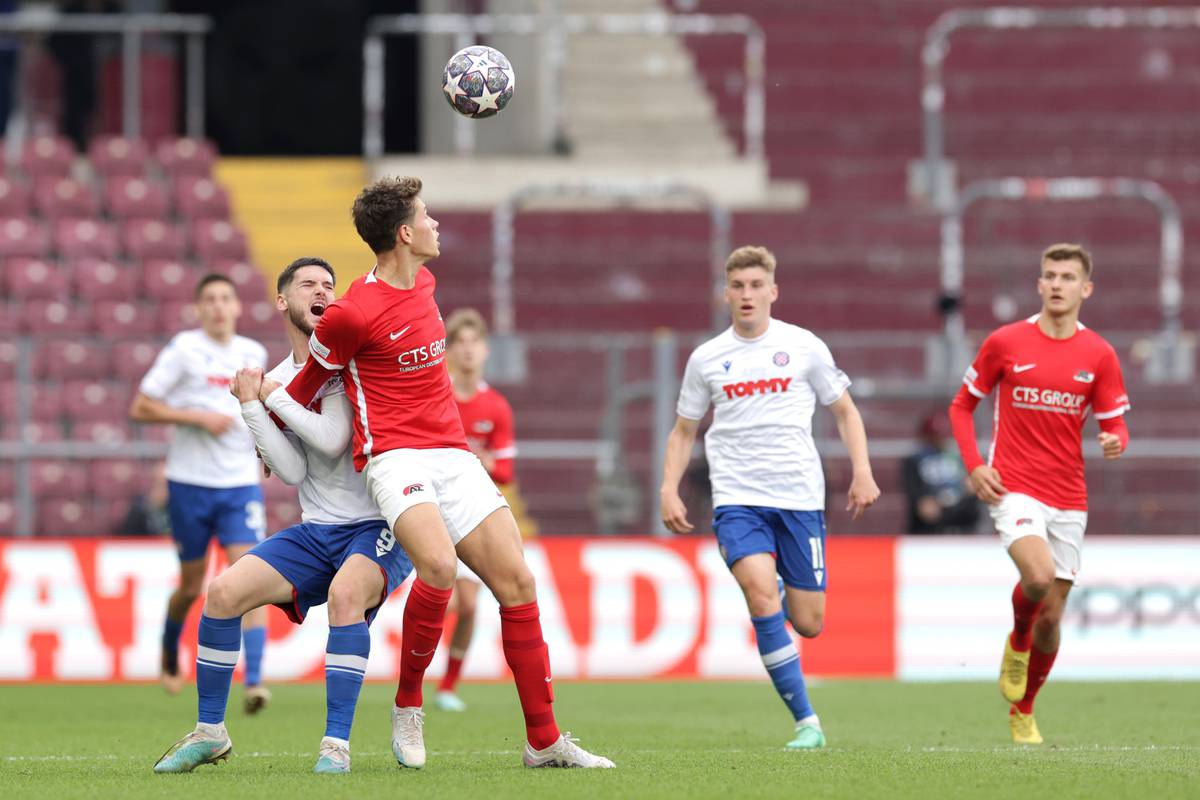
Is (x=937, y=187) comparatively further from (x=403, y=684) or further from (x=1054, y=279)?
(x=403, y=684)

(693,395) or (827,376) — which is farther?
(693,395)

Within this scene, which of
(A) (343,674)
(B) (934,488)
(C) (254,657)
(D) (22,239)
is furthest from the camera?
(D) (22,239)

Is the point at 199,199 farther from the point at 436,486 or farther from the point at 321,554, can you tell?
the point at 436,486

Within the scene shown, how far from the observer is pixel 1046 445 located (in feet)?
31.6

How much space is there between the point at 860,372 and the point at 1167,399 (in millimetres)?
2744

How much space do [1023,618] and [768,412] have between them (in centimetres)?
158

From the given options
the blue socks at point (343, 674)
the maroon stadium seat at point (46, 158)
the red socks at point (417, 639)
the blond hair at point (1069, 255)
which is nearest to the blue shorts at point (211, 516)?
the red socks at point (417, 639)

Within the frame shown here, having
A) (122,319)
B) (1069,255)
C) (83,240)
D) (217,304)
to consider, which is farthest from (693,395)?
(83,240)

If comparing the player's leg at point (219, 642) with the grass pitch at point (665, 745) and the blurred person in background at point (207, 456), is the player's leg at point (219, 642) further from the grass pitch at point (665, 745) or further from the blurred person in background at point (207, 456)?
the blurred person in background at point (207, 456)

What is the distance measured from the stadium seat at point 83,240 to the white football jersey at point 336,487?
40.4 ft

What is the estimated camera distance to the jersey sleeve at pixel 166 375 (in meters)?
11.3

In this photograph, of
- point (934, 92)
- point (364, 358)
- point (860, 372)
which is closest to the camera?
point (364, 358)

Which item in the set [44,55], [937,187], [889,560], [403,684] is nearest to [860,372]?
[889,560]

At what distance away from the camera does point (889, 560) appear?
14312 millimetres
